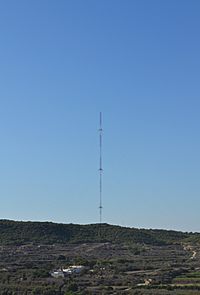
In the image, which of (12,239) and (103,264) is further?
(12,239)

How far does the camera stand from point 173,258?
276 ft

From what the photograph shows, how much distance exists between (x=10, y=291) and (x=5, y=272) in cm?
1389

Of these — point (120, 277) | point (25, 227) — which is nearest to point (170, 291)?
point (120, 277)

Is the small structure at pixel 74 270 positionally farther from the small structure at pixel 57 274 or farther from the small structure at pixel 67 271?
the small structure at pixel 57 274

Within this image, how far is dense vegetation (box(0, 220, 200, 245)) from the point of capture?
117m

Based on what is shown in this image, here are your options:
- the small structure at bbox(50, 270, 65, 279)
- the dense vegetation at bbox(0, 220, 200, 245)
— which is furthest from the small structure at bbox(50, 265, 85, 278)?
the dense vegetation at bbox(0, 220, 200, 245)

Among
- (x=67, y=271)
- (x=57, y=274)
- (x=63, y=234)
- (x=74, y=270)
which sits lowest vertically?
(x=57, y=274)

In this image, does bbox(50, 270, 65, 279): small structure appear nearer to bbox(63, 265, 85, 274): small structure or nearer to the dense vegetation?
bbox(63, 265, 85, 274): small structure

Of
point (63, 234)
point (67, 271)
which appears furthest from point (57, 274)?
point (63, 234)

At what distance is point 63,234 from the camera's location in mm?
125938

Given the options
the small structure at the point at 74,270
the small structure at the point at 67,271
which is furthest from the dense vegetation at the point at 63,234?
the small structure at the point at 67,271

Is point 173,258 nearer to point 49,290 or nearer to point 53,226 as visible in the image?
point 49,290

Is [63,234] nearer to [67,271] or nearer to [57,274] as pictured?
[67,271]

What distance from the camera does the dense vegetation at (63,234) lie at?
383ft
